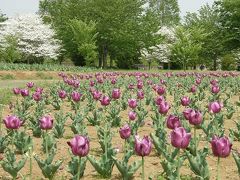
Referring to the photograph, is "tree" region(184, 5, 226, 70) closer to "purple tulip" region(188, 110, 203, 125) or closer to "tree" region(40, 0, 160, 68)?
"tree" region(40, 0, 160, 68)

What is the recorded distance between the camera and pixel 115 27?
54.9 meters

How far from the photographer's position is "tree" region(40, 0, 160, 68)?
54844 millimetres

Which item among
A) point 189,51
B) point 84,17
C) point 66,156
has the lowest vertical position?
point 66,156

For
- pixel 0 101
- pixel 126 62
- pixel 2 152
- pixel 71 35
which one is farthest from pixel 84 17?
pixel 2 152

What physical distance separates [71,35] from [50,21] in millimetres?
16127

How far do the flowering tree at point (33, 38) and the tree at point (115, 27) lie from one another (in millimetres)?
1636

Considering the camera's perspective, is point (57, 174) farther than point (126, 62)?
No

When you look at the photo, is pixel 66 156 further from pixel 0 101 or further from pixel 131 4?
pixel 131 4

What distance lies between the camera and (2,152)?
6.64m

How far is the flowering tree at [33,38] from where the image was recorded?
58.2 meters

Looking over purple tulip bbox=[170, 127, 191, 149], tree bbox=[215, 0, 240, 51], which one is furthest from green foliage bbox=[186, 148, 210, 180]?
tree bbox=[215, 0, 240, 51]

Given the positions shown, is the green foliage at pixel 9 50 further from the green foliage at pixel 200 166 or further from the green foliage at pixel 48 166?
the green foliage at pixel 200 166

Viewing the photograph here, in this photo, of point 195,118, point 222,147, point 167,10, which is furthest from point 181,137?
point 167,10

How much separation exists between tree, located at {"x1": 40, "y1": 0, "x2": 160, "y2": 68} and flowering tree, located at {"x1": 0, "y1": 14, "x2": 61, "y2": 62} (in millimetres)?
1636
